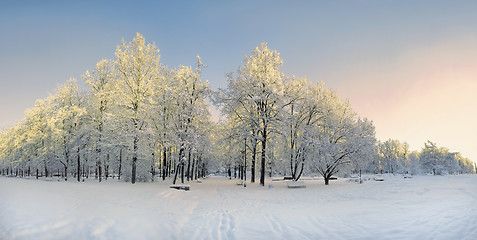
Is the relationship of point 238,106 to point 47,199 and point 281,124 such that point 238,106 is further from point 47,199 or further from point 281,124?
point 47,199

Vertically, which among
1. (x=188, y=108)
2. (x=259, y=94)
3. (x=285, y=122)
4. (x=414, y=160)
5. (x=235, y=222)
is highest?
(x=259, y=94)

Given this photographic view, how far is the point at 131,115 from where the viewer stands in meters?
24.8

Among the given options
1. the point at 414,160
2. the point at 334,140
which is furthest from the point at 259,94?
the point at 414,160

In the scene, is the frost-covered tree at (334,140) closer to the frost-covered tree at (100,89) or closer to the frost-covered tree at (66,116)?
the frost-covered tree at (100,89)

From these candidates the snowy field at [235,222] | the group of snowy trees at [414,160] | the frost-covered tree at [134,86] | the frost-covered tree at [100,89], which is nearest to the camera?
the snowy field at [235,222]

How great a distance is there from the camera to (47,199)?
37.0ft

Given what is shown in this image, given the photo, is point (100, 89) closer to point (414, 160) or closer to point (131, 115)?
point (131, 115)

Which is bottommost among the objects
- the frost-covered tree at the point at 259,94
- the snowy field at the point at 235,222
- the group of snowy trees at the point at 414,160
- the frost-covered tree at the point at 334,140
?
the group of snowy trees at the point at 414,160

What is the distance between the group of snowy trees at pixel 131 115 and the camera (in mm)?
24609

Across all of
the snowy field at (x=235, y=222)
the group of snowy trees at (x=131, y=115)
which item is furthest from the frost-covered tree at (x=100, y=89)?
the snowy field at (x=235, y=222)

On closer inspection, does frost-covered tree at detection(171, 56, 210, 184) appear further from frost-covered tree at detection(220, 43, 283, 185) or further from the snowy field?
the snowy field

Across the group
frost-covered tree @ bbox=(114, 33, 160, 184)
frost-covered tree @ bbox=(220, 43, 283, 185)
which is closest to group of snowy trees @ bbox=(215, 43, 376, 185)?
frost-covered tree @ bbox=(220, 43, 283, 185)

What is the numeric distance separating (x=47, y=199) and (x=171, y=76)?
22829mm

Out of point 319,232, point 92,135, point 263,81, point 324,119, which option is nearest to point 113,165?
point 92,135
